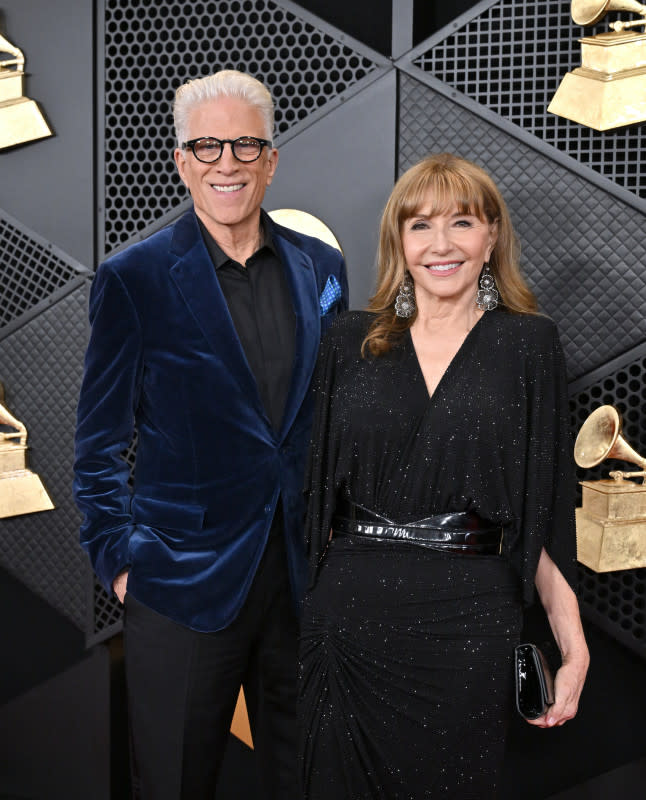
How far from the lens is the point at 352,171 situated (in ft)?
8.43

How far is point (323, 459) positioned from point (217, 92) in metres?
0.79

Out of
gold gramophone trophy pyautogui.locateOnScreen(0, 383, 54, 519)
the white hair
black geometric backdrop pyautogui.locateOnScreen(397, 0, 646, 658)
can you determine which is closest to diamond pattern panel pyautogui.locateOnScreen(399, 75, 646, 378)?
black geometric backdrop pyautogui.locateOnScreen(397, 0, 646, 658)

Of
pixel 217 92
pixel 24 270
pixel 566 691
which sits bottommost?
pixel 566 691

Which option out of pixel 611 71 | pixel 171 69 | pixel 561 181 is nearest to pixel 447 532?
pixel 561 181

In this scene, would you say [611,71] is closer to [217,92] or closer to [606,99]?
[606,99]

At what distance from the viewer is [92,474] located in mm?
2080

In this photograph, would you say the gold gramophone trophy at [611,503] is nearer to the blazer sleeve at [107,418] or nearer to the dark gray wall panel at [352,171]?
the dark gray wall panel at [352,171]

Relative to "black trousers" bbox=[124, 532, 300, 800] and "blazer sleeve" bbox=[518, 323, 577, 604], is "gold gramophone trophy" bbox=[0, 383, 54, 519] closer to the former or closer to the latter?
"black trousers" bbox=[124, 532, 300, 800]

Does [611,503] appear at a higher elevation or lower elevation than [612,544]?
higher

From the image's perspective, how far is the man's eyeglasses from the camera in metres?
1.96

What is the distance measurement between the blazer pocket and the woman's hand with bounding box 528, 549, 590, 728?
2.31ft

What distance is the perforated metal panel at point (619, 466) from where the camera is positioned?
8.02 feet

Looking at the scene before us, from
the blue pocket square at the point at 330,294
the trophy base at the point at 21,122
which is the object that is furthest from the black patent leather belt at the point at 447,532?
the trophy base at the point at 21,122

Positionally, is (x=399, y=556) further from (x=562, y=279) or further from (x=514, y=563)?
(x=562, y=279)
